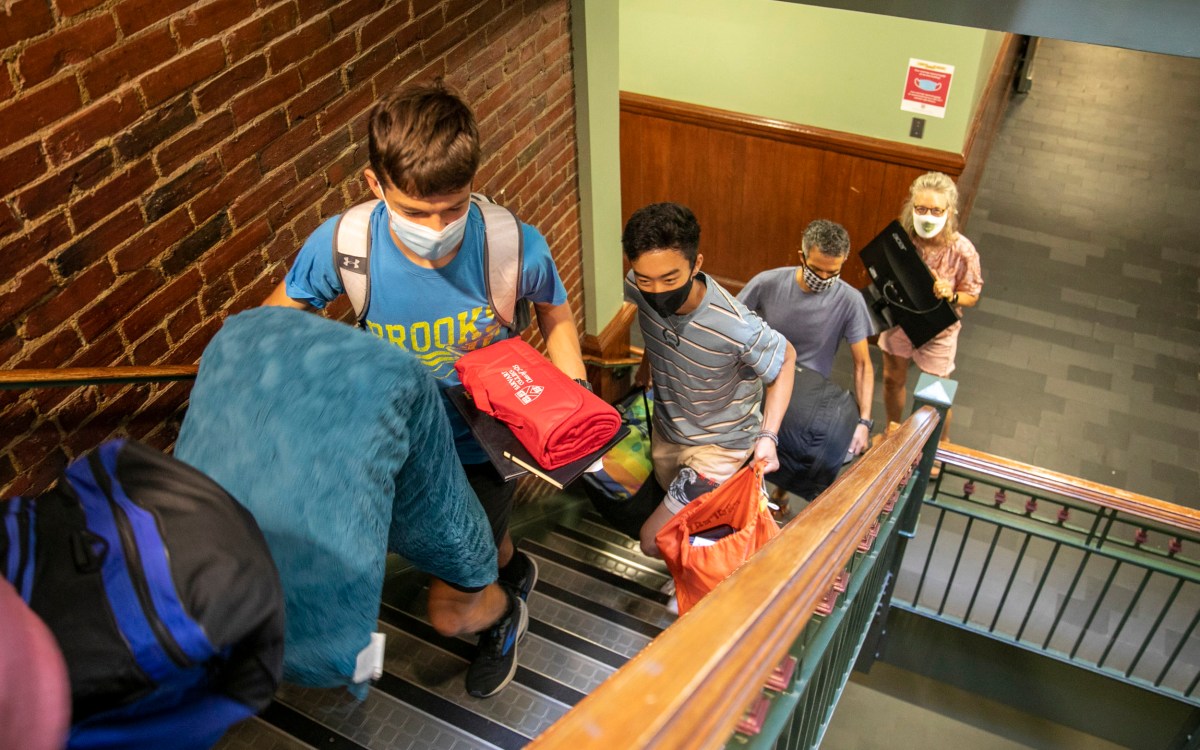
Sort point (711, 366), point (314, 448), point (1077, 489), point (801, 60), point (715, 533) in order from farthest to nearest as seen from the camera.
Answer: point (801, 60) → point (1077, 489) → point (715, 533) → point (711, 366) → point (314, 448)

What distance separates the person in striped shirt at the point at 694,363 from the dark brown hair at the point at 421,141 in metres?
0.95

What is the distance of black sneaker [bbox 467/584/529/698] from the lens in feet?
9.03

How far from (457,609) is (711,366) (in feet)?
3.84

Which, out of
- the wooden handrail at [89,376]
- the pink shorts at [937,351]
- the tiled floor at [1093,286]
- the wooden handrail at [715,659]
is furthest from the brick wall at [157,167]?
the tiled floor at [1093,286]

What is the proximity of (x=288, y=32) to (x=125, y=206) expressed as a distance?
674mm

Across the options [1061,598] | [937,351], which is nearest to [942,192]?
[937,351]

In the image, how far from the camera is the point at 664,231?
286 centimetres

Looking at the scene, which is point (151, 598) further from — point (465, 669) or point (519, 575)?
point (519, 575)

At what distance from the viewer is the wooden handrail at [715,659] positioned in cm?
Answer: 96

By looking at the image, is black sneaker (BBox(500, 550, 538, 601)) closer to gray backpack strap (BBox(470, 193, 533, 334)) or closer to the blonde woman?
gray backpack strap (BBox(470, 193, 533, 334))

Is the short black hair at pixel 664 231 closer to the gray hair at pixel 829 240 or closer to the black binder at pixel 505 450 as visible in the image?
the black binder at pixel 505 450

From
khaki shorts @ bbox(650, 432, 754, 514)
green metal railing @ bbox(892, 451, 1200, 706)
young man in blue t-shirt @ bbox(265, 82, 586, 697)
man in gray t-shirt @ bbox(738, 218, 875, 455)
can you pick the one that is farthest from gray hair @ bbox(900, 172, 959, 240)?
young man in blue t-shirt @ bbox(265, 82, 586, 697)

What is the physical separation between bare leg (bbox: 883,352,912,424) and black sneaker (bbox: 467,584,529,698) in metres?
3.10

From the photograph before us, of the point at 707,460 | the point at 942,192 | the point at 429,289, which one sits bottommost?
the point at 707,460
